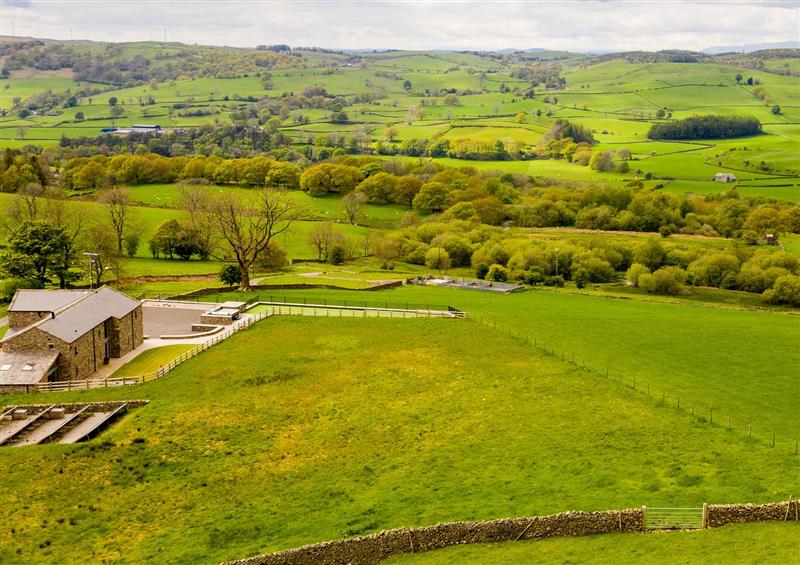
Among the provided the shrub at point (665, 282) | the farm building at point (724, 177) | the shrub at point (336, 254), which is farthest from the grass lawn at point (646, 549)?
the farm building at point (724, 177)

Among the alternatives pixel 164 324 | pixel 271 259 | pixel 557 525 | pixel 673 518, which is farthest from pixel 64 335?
pixel 271 259

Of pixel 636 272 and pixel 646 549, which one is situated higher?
pixel 646 549

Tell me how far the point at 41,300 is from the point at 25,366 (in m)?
8.22

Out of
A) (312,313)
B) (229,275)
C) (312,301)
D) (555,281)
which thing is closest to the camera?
(312,313)

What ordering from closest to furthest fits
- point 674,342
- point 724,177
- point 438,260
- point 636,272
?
point 674,342, point 636,272, point 438,260, point 724,177

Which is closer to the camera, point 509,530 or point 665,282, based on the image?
point 509,530

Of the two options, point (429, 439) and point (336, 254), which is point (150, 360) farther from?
point (336, 254)

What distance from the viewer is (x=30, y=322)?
52.2 meters

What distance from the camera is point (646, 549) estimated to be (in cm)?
2661

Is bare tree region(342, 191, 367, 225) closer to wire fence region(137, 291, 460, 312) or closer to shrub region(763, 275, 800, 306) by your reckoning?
wire fence region(137, 291, 460, 312)

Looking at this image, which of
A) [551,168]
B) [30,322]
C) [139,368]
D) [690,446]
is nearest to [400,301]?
[139,368]

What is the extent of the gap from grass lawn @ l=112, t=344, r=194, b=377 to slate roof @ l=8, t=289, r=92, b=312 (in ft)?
21.2

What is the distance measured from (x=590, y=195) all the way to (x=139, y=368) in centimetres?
10319

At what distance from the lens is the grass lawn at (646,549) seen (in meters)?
25.6
